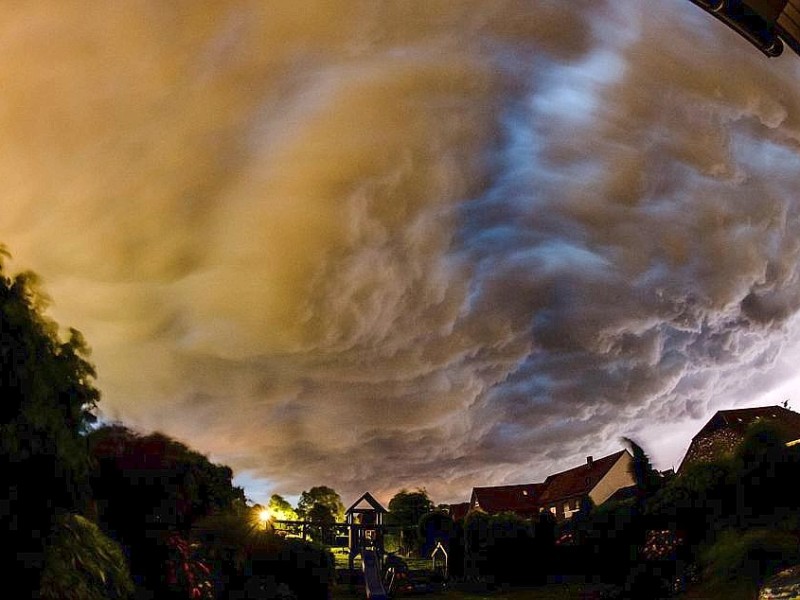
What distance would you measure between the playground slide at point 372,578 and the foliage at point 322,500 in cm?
3791

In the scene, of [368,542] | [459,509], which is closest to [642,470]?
[368,542]

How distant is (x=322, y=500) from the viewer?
7281 centimetres

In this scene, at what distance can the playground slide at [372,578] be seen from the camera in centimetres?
2837

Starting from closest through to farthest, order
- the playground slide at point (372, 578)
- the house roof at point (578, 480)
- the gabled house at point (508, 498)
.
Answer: the playground slide at point (372, 578) < the house roof at point (578, 480) < the gabled house at point (508, 498)

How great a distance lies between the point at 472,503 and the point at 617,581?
4792 centimetres

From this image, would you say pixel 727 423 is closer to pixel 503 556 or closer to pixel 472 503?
pixel 503 556


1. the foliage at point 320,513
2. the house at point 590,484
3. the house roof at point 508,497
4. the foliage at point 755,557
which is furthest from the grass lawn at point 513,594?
the foliage at point 320,513

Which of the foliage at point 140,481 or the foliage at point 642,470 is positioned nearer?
the foliage at point 140,481

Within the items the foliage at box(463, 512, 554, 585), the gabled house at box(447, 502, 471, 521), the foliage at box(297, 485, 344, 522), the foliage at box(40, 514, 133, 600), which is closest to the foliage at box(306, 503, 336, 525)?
the foliage at box(297, 485, 344, 522)

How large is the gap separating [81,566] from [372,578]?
96.4 feet

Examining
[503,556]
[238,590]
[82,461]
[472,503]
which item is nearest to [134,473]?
[82,461]

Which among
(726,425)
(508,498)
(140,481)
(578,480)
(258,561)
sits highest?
(726,425)

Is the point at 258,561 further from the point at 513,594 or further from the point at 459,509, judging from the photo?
the point at 459,509

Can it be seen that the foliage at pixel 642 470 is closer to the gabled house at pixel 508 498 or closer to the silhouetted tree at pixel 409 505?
the gabled house at pixel 508 498
